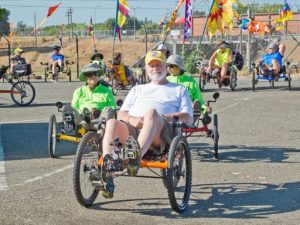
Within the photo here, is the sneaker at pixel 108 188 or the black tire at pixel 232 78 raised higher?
the sneaker at pixel 108 188

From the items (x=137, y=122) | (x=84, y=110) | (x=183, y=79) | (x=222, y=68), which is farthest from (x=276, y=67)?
(x=137, y=122)

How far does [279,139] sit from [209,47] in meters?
26.4

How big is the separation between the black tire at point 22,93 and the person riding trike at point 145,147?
1025 cm

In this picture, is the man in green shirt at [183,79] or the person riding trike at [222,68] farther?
the person riding trike at [222,68]

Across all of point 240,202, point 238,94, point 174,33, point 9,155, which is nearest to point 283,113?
point 238,94

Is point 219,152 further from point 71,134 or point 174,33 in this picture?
point 174,33

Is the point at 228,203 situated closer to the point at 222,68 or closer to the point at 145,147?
the point at 145,147

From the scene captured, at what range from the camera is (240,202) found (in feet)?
23.6

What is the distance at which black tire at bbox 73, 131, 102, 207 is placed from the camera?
6.67 m

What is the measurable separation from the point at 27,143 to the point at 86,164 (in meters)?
4.58

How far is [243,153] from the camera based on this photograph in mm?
10219

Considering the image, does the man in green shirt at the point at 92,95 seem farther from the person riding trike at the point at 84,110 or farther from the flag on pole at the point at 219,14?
the flag on pole at the point at 219,14

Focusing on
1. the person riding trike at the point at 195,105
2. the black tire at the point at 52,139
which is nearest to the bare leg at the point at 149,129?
the person riding trike at the point at 195,105

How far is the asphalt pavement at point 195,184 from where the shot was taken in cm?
661
